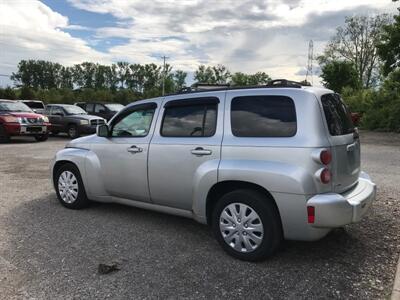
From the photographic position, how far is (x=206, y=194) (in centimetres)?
462

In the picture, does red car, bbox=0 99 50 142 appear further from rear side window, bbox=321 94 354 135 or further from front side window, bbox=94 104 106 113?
rear side window, bbox=321 94 354 135

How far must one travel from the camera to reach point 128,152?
550cm

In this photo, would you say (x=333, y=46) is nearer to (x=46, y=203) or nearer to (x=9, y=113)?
(x=9, y=113)

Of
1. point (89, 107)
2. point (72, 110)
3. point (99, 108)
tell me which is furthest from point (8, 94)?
point (72, 110)

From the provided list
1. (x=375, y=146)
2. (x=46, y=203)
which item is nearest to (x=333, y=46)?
(x=375, y=146)

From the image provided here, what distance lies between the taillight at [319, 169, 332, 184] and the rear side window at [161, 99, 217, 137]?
1.29 meters

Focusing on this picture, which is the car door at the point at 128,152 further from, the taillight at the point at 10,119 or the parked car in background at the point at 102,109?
the parked car in background at the point at 102,109

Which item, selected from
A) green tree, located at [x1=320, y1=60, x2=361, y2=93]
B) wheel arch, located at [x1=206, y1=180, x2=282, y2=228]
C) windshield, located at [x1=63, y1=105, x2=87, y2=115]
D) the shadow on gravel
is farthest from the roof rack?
green tree, located at [x1=320, y1=60, x2=361, y2=93]

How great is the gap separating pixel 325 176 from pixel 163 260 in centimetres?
185

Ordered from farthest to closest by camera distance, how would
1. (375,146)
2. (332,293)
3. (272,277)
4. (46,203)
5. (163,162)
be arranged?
(375,146)
(46,203)
(163,162)
(272,277)
(332,293)

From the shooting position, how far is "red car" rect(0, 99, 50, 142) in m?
16.5

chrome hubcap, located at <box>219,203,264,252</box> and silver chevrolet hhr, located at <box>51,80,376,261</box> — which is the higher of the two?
silver chevrolet hhr, located at <box>51,80,376,261</box>

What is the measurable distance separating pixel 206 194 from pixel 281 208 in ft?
2.95

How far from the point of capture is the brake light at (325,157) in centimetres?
395
